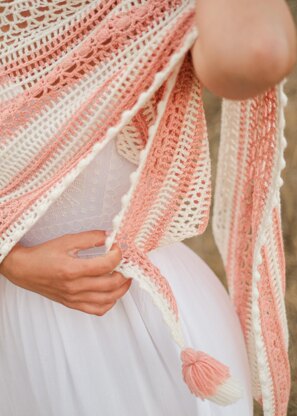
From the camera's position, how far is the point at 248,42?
38 centimetres

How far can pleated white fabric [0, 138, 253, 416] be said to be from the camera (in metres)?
0.62

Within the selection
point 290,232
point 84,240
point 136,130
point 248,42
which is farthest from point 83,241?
point 290,232

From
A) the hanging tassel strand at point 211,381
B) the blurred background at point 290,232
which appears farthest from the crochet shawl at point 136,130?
the blurred background at point 290,232

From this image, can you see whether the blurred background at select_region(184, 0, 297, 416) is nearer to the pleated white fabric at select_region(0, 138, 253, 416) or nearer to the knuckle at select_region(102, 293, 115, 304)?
the pleated white fabric at select_region(0, 138, 253, 416)

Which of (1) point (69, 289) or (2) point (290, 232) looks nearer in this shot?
(1) point (69, 289)

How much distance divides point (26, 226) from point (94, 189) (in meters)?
0.10

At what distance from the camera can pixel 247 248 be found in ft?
2.31

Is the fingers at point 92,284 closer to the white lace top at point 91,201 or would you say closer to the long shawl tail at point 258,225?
the white lace top at point 91,201

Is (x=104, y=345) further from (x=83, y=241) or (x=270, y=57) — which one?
(x=270, y=57)

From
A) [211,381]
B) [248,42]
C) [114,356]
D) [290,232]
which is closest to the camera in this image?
[248,42]

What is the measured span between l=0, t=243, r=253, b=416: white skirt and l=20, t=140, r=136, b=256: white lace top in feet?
0.29

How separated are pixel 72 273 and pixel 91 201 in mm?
103

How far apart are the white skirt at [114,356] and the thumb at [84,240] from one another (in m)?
0.09

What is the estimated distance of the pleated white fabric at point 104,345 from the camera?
62 cm
